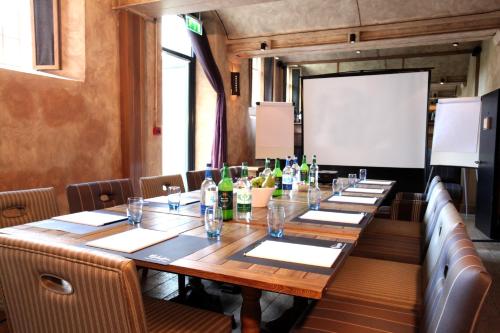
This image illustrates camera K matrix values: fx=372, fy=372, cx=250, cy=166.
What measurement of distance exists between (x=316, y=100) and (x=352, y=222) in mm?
4424

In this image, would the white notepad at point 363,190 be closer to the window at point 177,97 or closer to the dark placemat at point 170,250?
the dark placemat at point 170,250

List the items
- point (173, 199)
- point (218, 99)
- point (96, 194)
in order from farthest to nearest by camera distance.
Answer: point (218, 99), point (96, 194), point (173, 199)

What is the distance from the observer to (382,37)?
4.98 m

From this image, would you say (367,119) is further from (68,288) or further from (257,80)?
(68,288)

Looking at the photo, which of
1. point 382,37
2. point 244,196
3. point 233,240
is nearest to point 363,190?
point 244,196

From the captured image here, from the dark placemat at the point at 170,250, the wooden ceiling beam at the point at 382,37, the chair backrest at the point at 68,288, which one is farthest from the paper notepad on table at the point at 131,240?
the wooden ceiling beam at the point at 382,37

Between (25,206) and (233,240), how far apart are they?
114 centimetres

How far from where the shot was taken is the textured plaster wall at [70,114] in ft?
9.00

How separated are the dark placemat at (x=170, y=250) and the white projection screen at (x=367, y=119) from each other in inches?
183

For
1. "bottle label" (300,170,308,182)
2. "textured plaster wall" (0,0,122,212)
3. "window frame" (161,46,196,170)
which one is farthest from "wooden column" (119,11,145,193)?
"bottle label" (300,170,308,182)

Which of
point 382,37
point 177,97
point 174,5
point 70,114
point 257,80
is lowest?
point 70,114

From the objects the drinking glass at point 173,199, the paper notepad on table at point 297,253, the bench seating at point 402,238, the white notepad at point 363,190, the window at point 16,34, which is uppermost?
the window at point 16,34

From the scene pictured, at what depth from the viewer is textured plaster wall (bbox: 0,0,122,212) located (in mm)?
2742

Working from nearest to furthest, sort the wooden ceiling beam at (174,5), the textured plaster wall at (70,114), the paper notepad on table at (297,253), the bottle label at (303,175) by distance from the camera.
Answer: the paper notepad on table at (297,253), the textured plaster wall at (70,114), the bottle label at (303,175), the wooden ceiling beam at (174,5)
